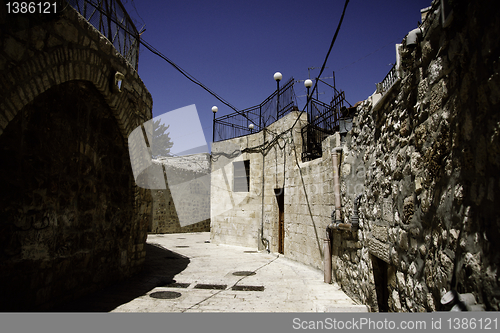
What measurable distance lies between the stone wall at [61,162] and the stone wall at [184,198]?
11277 mm

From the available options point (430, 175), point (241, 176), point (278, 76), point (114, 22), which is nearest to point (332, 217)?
point (430, 175)

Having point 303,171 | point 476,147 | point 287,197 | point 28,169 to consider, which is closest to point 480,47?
point 476,147

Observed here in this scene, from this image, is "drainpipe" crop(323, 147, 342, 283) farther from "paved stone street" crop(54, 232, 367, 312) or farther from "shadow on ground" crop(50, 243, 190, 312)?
"shadow on ground" crop(50, 243, 190, 312)

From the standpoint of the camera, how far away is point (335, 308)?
3.65 metres

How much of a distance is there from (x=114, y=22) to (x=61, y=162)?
2857mm

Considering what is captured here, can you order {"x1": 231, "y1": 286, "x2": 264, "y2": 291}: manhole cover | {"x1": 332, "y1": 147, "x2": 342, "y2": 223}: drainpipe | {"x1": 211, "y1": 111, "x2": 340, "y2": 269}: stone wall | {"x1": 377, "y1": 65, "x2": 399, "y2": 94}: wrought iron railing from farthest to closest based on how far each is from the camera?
{"x1": 211, "y1": 111, "x2": 340, "y2": 269}: stone wall → {"x1": 332, "y1": 147, "x2": 342, "y2": 223}: drainpipe → {"x1": 231, "y1": 286, "x2": 264, "y2": 291}: manhole cover → {"x1": 377, "y1": 65, "x2": 399, "y2": 94}: wrought iron railing

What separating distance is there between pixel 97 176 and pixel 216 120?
9.84 metres

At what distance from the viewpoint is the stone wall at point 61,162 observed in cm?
322

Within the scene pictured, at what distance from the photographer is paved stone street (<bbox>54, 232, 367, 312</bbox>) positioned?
14.1 feet

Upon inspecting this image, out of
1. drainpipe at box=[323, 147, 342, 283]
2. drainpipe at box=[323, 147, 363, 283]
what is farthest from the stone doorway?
drainpipe at box=[323, 147, 342, 283]

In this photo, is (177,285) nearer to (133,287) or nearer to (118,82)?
(133,287)

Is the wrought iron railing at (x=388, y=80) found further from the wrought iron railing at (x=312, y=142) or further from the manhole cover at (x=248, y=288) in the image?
the wrought iron railing at (x=312, y=142)

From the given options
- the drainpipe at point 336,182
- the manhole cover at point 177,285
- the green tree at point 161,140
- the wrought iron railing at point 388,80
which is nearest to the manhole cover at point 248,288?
the manhole cover at point 177,285

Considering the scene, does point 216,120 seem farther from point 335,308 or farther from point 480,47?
point 480,47
